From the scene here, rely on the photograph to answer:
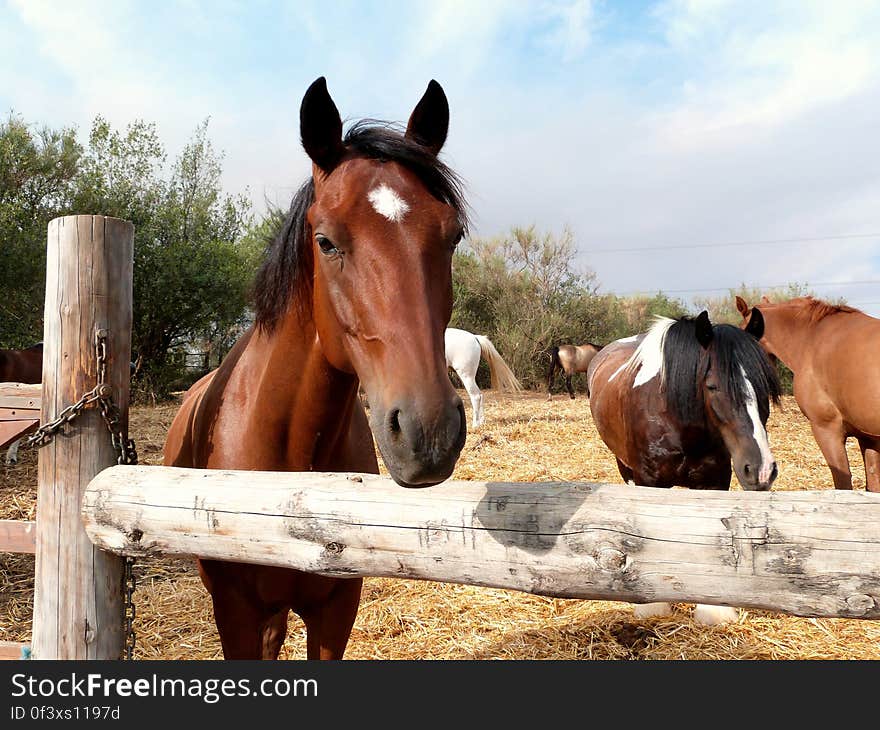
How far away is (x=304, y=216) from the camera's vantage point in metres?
1.76

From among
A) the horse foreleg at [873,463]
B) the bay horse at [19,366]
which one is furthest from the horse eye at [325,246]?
the bay horse at [19,366]

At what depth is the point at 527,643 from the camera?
329 cm

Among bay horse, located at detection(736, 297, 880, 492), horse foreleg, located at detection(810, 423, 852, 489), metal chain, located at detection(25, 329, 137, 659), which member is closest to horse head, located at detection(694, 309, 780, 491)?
bay horse, located at detection(736, 297, 880, 492)

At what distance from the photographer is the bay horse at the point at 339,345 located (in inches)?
49.0

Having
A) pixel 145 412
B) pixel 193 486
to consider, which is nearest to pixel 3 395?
pixel 193 486

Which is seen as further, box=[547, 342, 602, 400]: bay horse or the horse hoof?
box=[547, 342, 602, 400]: bay horse

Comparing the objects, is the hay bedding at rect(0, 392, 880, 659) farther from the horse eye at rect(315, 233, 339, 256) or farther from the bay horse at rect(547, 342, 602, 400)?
the bay horse at rect(547, 342, 602, 400)

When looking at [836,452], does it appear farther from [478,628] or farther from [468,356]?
[468,356]

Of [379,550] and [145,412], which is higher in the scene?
[145,412]

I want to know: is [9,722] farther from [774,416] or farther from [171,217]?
[171,217]

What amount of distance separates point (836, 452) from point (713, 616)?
305 centimetres

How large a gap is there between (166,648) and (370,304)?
300cm

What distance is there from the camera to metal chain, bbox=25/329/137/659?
155cm

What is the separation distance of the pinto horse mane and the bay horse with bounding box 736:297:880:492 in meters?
1.56
